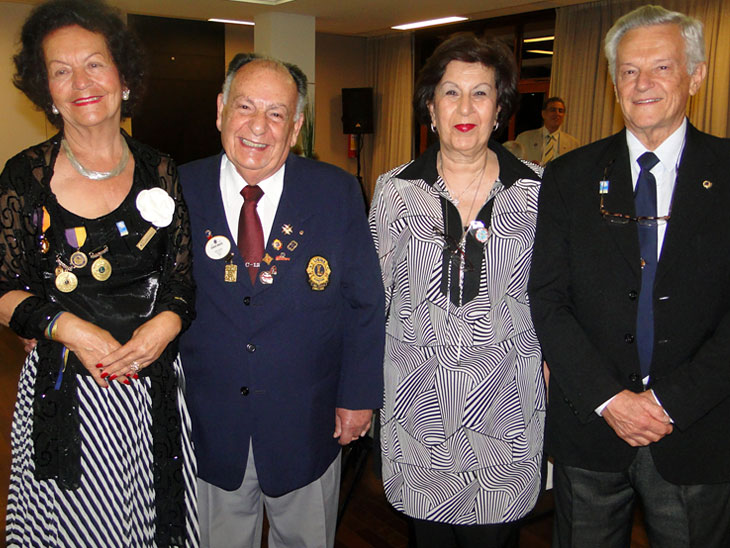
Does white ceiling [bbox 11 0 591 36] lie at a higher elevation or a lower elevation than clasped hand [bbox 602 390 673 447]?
higher

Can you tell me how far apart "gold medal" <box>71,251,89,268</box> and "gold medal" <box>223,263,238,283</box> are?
0.39m

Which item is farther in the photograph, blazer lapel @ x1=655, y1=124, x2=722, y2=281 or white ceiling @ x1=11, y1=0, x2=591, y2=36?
white ceiling @ x1=11, y1=0, x2=591, y2=36

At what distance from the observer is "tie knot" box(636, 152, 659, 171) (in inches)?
77.2

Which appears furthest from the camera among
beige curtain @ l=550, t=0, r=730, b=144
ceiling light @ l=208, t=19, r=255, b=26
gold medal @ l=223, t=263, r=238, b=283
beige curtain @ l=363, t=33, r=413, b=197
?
beige curtain @ l=363, t=33, r=413, b=197

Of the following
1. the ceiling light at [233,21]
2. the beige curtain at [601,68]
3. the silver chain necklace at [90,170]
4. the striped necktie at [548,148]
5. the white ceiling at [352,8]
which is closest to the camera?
the silver chain necklace at [90,170]

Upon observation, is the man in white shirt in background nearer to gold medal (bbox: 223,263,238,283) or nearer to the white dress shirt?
the white dress shirt

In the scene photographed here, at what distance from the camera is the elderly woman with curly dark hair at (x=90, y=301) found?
1.78 meters

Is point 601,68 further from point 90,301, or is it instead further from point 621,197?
point 90,301

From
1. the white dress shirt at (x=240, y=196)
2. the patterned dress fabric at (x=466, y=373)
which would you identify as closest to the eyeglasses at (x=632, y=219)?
the patterned dress fabric at (x=466, y=373)

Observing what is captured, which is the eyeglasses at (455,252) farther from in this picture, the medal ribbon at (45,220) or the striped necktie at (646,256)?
the medal ribbon at (45,220)

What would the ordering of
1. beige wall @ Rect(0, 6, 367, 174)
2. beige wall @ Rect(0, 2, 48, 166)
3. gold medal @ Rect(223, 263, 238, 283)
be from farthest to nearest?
1. beige wall @ Rect(0, 6, 367, 174)
2. beige wall @ Rect(0, 2, 48, 166)
3. gold medal @ Rect(223, 263, 238, 283)

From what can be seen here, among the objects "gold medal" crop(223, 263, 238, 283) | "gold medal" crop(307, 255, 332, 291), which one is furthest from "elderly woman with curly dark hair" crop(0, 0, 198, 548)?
"gold medal" crop(307, 255, 332, 291)

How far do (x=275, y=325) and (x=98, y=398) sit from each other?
536mm

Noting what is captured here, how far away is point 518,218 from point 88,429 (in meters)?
1.44
